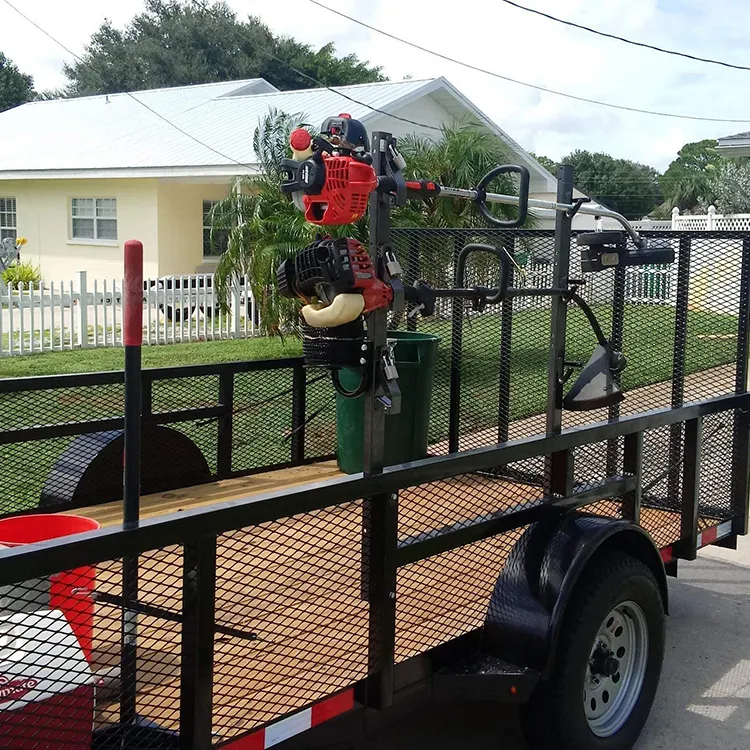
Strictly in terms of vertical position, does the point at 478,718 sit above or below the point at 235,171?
below

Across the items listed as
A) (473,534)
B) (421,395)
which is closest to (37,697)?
(473,534)

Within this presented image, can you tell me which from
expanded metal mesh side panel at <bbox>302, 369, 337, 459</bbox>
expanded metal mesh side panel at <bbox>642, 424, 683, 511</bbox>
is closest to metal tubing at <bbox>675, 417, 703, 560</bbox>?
expanded metal mesh side panel at <bbox>642, 424, 683, 511</bbox>

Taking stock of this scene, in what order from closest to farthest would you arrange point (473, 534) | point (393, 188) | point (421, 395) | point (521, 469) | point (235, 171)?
1. point (393, 188)
2. point (473, 534)
3. point (521, 469)
4. point (421, 395)
5. point (235, 171)

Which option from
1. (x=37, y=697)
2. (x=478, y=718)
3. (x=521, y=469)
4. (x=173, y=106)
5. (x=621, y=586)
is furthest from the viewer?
(x=173, y=106)

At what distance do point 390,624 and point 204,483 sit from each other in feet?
6.40

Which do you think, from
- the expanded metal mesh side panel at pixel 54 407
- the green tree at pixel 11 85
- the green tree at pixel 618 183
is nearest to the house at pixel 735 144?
the expanded metal mesh side panel at pixel 54 407

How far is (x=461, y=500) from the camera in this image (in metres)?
3.62

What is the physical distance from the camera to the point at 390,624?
103 inches

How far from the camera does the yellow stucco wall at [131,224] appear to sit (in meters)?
19.1

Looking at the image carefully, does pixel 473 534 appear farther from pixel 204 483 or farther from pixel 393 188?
A: pixel 204 483

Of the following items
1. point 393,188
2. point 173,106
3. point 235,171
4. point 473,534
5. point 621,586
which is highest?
point 173,106

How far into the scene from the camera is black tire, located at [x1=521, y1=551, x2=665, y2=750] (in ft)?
9.75

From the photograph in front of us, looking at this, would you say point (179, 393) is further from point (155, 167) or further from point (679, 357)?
point (155, 167)

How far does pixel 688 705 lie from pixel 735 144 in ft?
44.0
